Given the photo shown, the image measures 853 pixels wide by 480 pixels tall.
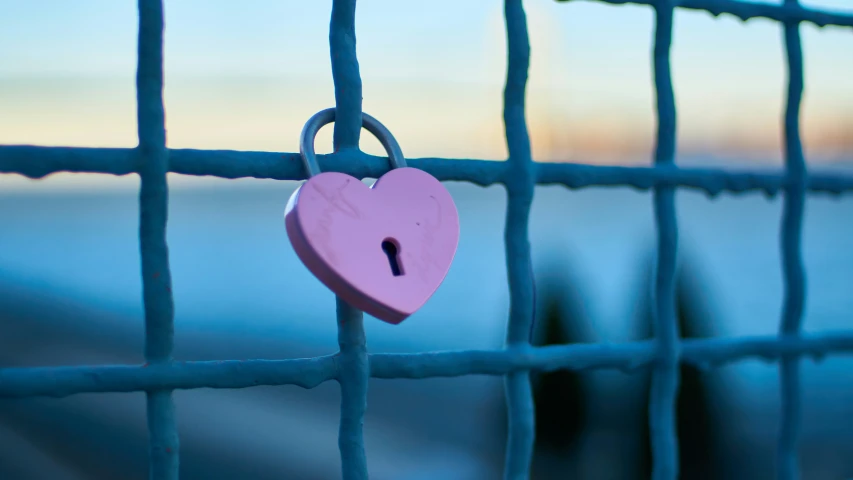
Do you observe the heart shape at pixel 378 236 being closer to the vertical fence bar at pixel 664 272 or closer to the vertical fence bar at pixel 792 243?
Result: the vertical fence bar at pixel 664 272

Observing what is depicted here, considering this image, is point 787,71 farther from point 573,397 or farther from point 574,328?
point 573,397

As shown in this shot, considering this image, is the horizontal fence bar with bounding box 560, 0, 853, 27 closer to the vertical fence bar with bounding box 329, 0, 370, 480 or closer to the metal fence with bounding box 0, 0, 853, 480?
the metal fence with bounding box 0, 0, 853, 480

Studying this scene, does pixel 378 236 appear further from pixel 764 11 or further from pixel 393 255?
pixel 764 11

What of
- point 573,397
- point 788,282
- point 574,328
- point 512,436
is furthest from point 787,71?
point 573,397

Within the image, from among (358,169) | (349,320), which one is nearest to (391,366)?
(349,320)

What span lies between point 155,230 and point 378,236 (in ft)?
0.49

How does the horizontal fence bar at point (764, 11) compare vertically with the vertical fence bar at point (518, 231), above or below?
above

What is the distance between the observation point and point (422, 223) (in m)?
0.49

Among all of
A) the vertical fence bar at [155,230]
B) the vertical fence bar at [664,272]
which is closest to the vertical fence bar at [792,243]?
the vertical fence bar at [664,272]

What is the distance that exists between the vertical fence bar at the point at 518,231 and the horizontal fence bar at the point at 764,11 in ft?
0.32

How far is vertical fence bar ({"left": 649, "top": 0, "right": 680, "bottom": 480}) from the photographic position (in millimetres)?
664

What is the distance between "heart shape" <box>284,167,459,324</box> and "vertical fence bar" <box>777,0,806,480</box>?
1.40ft

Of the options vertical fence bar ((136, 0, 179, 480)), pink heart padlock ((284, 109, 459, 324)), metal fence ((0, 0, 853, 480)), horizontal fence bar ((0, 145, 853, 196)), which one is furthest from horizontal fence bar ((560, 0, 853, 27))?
vertical fence bar ((136, 0, 179, 480))

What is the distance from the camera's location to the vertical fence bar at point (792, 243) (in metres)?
0.73
